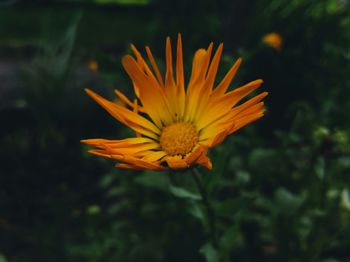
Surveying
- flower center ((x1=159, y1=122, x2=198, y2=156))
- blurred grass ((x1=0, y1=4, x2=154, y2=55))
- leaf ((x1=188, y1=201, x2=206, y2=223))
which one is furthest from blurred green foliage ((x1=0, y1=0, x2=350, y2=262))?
blurred grass ((x1=0, y1=4, x2=154, y2=55))

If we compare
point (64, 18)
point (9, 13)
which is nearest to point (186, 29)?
point (64, 18)

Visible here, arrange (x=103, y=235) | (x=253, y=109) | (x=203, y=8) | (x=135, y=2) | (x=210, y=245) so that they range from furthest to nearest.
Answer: (x=135, y=2), (x=203, y=8), (x=103, y=235), (x=210, y=245), (x=253, y=109)

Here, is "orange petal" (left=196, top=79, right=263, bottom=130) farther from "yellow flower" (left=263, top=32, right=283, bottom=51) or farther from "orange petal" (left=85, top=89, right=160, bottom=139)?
"yellow flower" (left=263, top=32, right=283, bottom=51)

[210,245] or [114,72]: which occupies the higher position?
[114,72]

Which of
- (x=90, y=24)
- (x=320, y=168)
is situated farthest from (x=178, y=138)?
(x=90, y=24)

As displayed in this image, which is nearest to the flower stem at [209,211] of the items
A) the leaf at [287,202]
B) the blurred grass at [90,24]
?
the leaf at [287,202]

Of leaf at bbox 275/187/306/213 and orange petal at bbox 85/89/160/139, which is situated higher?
orange petal at bbox 85/89/160/139

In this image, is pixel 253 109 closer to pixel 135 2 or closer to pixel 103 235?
pixel 103 235

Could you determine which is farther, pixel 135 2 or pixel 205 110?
pixel 135 2

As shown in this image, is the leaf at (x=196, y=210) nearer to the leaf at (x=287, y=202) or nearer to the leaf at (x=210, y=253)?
the leaf at (x=210, y=253)
